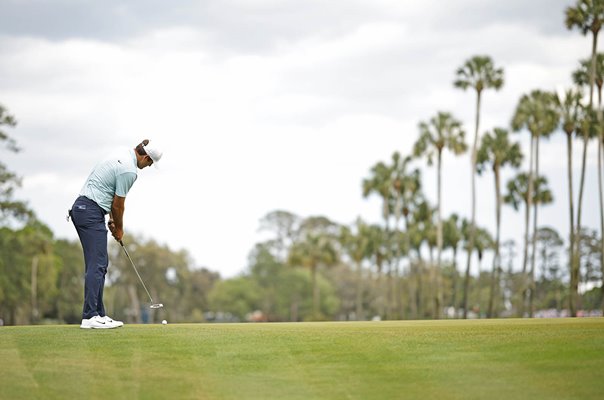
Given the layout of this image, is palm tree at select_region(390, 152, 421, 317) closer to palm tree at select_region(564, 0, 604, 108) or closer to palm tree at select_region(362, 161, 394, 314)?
palm tree at select_region(362, 161, 394, 314)

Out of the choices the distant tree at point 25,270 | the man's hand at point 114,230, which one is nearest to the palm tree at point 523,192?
the distant tree at point 25,270

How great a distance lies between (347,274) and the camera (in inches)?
5586

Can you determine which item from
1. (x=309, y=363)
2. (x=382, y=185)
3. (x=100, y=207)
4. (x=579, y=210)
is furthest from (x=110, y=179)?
(x=382, y=185)

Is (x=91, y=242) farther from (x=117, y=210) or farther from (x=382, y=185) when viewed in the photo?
(x=382, y=185)

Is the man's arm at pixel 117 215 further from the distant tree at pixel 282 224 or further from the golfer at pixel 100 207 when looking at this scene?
the distant tree at pixel 282 224

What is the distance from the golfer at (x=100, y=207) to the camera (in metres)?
12.9

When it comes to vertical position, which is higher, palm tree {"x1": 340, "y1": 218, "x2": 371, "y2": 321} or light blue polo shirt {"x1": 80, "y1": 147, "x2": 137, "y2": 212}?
palm tree {"x1": 340, "y1": 218, "x2": 371, "y2": 321}

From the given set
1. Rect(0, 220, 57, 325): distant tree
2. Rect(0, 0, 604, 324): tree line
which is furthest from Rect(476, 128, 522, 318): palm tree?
Rect(0, 220, 57, 325): distant tree

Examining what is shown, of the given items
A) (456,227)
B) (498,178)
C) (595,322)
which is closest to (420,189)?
(456,227)

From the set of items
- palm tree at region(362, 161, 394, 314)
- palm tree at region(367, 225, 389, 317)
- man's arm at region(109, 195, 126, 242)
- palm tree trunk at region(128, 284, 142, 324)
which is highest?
palm tree at region(362, 161, 394, 314)

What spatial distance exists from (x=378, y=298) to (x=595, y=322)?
113482 mm

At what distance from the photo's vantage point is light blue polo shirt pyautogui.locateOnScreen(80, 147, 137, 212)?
1283 cm

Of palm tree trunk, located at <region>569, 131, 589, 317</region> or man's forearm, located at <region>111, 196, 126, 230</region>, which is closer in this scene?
man's forearm, located at <region>111, 196, 126, 230</region>

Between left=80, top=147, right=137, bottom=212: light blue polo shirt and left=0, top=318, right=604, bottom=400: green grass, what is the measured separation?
1.94 m
